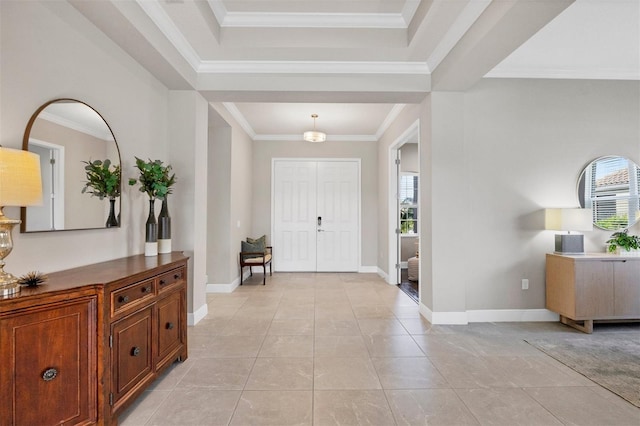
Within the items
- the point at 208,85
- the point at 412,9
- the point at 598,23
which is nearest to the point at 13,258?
the point at 208,85

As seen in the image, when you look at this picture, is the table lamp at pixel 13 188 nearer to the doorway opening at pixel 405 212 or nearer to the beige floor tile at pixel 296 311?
the beige floor tile at pixel 296 311

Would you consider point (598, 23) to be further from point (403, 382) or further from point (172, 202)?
point (172, 202)

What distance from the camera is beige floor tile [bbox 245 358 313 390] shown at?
7.18 ft

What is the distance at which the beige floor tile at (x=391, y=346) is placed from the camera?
2.72 m

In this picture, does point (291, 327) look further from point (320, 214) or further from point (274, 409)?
point (320, 214)

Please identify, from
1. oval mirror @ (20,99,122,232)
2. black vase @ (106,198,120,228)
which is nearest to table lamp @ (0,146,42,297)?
oval mirror @ (20,99,122,232)

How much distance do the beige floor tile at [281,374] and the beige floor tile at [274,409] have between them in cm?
7

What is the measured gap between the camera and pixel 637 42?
308cm

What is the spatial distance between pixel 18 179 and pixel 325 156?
17.7 feet

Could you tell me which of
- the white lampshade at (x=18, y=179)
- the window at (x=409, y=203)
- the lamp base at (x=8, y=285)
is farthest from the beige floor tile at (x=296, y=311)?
the window at (x=409, y=203)

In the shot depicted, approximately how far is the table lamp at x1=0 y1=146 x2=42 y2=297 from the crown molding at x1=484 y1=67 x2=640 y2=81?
13.8 feet

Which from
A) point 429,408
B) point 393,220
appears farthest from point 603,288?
point 393,220

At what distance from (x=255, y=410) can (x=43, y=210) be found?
1780 mm

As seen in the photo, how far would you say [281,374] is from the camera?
2.35m
